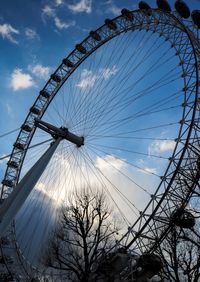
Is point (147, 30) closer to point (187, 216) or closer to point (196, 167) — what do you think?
point (196, 167)

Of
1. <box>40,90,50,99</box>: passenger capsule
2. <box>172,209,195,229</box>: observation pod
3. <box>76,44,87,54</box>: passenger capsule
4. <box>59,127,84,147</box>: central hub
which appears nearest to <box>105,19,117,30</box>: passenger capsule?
<box>76,44,87,54</box>: passenger capsule

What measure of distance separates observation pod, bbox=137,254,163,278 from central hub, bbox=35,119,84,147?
1220 centimetres

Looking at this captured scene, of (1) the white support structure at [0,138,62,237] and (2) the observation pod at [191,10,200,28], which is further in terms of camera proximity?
(2) the observation pod at [191,10,200,28]

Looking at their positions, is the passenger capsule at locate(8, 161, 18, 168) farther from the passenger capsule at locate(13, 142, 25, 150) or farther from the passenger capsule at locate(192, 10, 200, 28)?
→ the passenger capsule at locate(192, 10, 200, 28)

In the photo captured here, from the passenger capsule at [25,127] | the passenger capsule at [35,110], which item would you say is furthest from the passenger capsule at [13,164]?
the passenger capsule at [35,110]

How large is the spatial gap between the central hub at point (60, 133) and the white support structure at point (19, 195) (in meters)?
5.19

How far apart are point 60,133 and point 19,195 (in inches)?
380

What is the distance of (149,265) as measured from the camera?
58.4 ft

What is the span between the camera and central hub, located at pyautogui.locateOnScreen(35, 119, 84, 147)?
26027 mm

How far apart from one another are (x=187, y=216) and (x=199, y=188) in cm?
214

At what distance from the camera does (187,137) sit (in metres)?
19.3

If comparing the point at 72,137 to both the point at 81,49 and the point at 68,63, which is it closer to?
the point at 68,63

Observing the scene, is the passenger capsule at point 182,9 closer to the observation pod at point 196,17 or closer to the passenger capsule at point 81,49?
the observation pod at point 196,17

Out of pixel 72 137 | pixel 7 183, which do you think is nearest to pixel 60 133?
pixel 72 137
